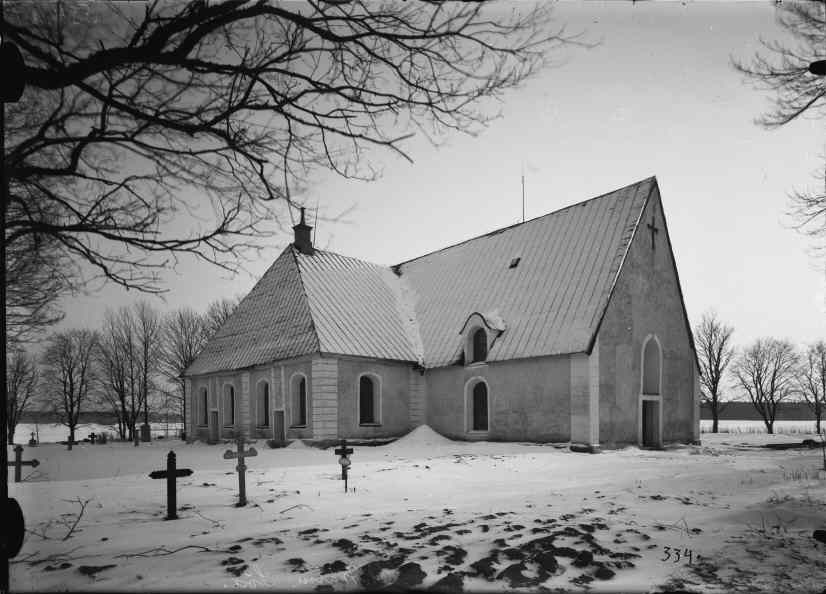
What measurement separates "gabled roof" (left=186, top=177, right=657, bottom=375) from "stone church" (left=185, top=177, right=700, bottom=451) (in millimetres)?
75

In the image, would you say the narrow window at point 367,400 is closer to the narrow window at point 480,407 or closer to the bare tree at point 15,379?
the narrow window at point 480,407

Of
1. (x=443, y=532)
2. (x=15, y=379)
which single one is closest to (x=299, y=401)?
(x=15, y=379)

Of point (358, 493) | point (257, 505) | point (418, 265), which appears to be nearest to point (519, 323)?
point (418, 265)

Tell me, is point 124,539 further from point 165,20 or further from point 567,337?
point 567,337

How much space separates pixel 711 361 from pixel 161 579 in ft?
187

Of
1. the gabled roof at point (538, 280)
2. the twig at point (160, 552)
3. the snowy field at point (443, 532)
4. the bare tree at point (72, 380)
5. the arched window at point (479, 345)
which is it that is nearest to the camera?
the snowy field at point (443, 532)

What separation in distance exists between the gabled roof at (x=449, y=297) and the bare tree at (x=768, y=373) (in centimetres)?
4701

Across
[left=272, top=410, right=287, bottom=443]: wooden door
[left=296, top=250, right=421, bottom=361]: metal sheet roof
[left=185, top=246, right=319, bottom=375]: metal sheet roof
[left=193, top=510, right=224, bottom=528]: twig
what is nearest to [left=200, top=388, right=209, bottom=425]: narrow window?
[left=185, top=246, right=319, bottom=375]: metal sheet roof

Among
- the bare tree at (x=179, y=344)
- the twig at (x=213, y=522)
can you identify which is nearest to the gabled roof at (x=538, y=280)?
the twig at (x=213, y=522)

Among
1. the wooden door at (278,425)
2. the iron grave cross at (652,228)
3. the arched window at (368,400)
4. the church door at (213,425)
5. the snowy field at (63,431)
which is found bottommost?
the snowy field at (63,431)

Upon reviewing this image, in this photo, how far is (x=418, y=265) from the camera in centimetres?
3105

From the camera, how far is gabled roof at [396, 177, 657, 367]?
20.6 metres

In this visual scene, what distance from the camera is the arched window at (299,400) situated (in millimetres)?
23192

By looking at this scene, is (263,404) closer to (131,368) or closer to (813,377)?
(131,368)
